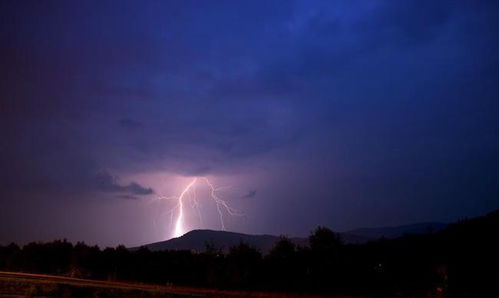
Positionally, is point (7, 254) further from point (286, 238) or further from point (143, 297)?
point (143, 297)

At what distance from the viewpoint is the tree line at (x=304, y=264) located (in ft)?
146

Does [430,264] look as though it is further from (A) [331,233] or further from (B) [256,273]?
(A) [331,233]

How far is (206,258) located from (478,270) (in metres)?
30.4

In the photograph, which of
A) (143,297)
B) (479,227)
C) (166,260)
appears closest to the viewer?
(143,297)

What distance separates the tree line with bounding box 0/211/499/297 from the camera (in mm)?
44594

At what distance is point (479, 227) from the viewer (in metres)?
52.0

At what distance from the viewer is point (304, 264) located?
Result: 187 ft

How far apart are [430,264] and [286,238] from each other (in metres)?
20.0

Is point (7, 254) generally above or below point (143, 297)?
above

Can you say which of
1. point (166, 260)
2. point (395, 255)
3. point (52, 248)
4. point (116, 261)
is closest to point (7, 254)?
point (52, 248)

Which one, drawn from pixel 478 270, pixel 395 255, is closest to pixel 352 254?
pixel 395 255

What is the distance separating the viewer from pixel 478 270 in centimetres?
4231

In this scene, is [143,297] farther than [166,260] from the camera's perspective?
No

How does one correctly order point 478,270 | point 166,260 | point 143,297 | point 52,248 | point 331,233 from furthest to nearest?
1. point 331,233
2. point 52,248
3. point 166,260
4. point 478,270
5. point 143,297
